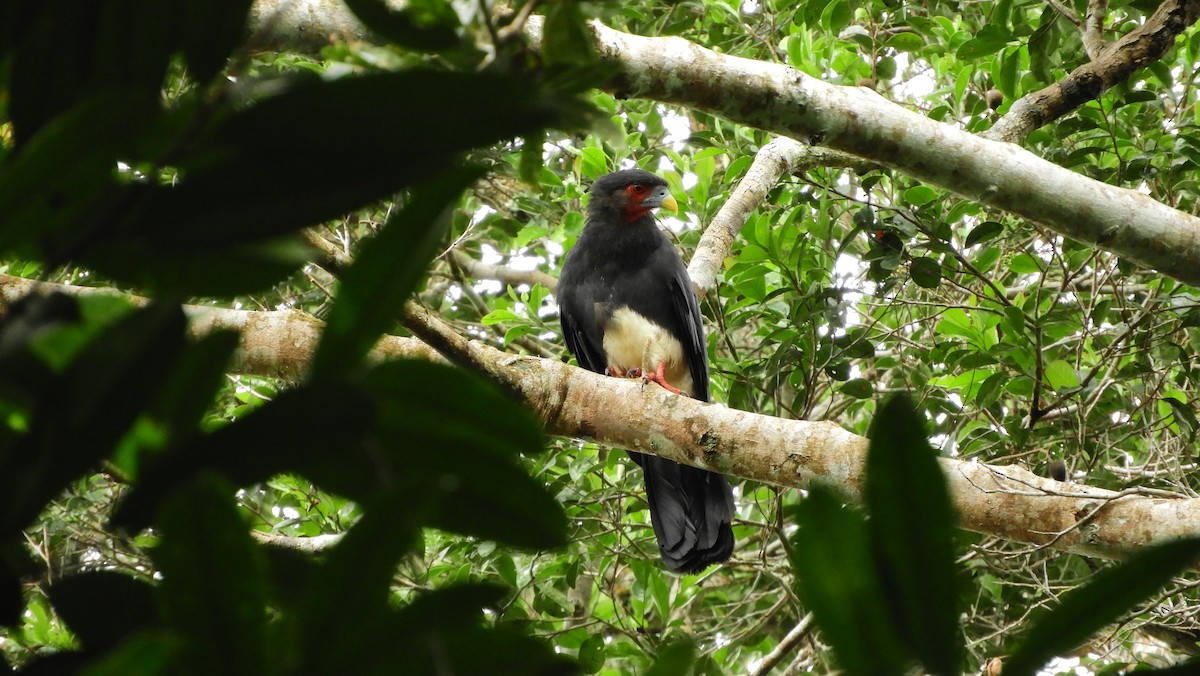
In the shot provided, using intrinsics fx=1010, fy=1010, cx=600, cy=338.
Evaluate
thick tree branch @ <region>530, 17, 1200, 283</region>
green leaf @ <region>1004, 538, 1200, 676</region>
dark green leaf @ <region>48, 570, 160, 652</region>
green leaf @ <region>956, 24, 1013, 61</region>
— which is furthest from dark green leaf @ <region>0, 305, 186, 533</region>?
green leaf @ <region>956, 24, 1013, 61</region>

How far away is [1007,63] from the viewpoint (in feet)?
13.0

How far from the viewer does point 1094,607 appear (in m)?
0.53

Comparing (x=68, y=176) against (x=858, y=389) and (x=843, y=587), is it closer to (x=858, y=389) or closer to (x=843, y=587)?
(x=843, y=587)

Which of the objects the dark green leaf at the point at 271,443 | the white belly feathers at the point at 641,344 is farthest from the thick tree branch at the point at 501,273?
the dark green leaf at the point at 271,443

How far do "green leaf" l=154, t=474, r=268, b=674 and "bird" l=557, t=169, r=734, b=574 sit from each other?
4.23 m

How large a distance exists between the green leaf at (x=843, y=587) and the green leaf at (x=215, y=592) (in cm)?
29

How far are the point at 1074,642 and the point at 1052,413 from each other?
429cm

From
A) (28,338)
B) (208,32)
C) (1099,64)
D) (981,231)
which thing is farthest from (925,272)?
(28,338)

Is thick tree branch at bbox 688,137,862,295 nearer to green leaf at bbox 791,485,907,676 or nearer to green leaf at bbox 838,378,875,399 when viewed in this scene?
green leaf at bbox 838,378,875,399

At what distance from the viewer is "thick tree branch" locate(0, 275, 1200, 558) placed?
8.63ft

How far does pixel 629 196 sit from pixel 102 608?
4.53 metres

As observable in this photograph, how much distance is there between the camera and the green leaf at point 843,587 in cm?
53

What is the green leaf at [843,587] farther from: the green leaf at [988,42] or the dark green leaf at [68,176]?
the green leaf at [988,42]

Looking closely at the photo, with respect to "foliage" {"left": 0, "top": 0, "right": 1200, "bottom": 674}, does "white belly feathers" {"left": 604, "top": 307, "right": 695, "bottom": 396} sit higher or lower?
lower
